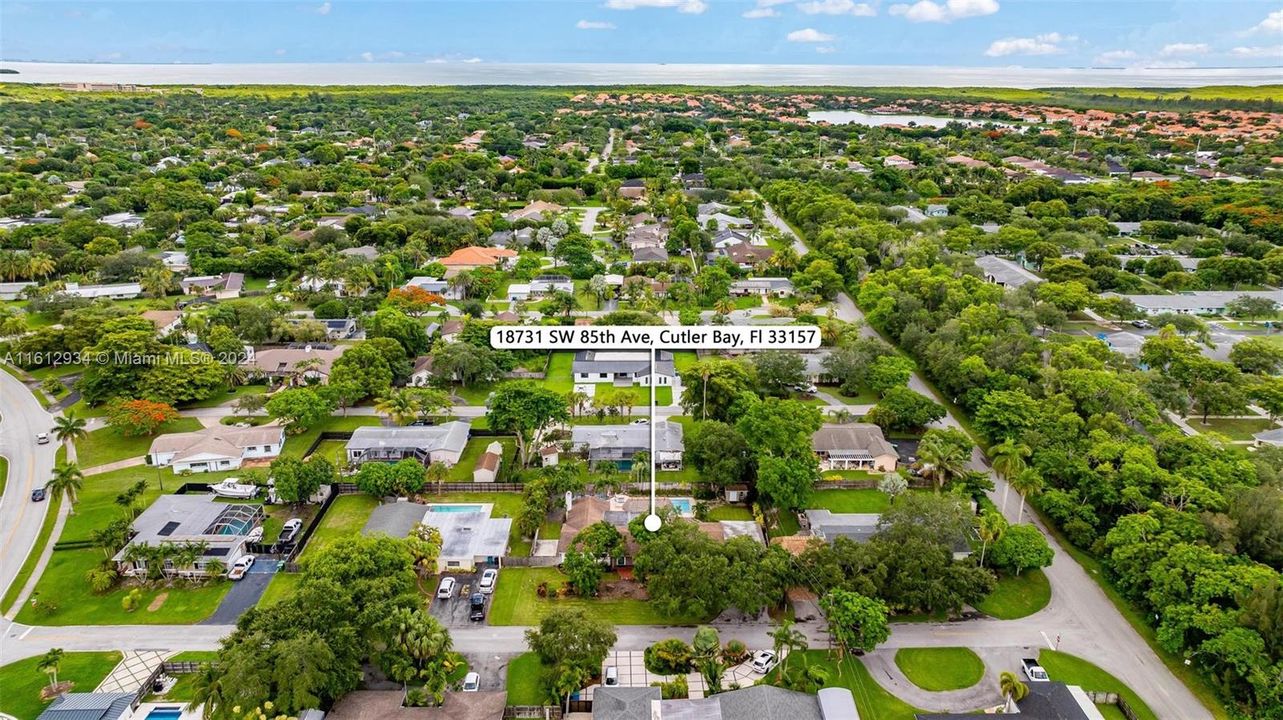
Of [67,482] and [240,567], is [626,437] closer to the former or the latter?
[240,567]

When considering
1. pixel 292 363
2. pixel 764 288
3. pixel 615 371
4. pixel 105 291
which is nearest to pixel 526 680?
pixel 615 371

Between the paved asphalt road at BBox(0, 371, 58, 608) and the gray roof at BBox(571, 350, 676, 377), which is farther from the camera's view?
the gray roof at BBox(571, 350, 676, 377)

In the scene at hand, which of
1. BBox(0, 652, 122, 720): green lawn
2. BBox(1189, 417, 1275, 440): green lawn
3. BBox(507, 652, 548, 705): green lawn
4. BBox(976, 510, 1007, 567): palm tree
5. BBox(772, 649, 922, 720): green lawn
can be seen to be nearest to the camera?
BBox(0, 652, 122, 720): green lawn

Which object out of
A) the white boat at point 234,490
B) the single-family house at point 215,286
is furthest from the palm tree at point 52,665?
the single-family house at point 215,286

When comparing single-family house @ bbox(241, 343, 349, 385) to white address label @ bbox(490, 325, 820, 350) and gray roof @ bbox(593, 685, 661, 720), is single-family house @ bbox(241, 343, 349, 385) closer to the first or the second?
gray roof @ bbox(593, 685, 661, 720)

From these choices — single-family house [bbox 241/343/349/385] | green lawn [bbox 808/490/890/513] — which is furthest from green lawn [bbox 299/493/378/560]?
green lawn [bbox 808/490/890/513]

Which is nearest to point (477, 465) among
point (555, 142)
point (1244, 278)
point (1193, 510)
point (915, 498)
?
point (915, 498)
